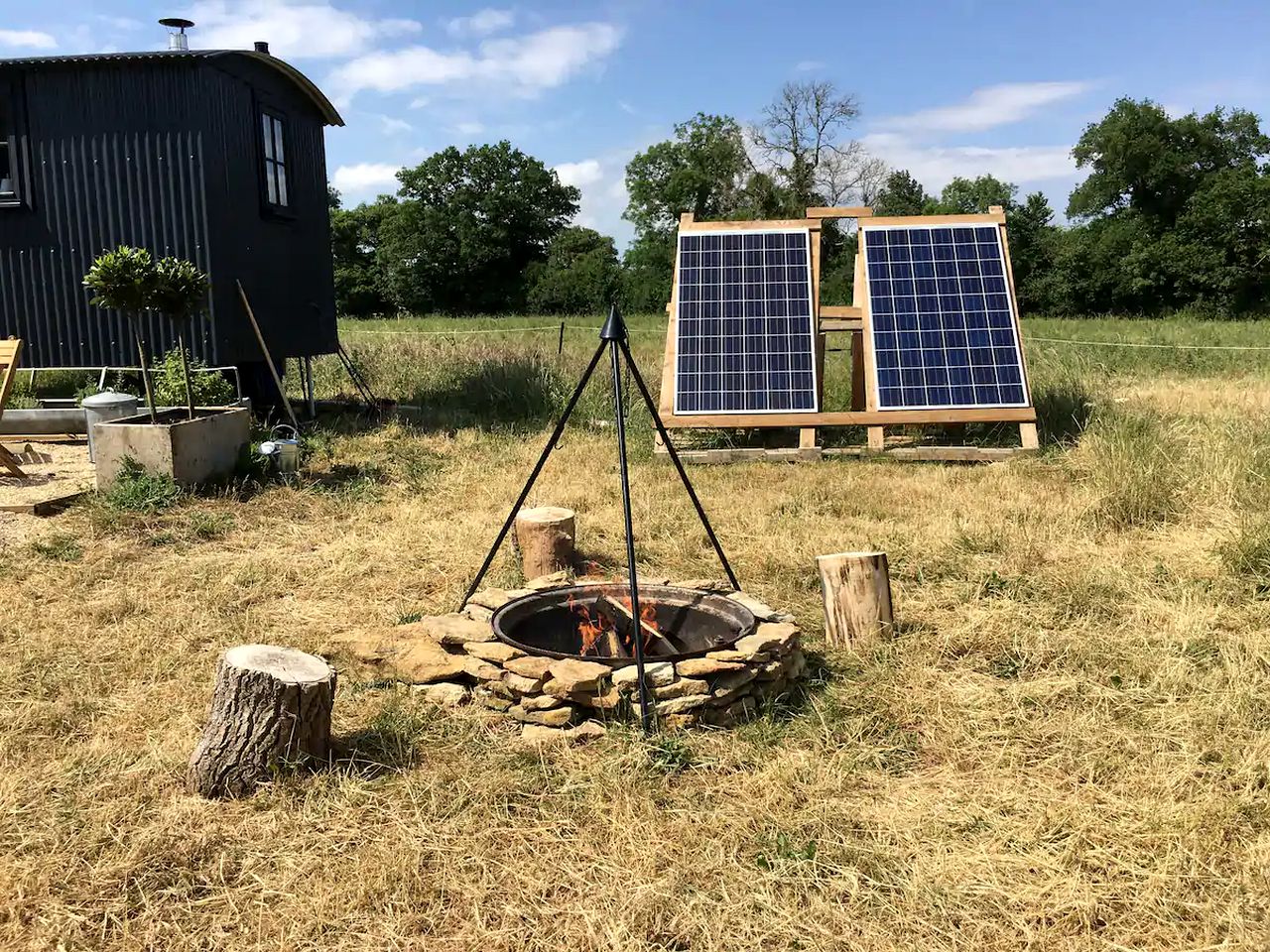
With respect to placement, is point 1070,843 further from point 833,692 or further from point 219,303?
point 219,303

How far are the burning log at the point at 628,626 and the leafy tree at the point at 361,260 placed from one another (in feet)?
177

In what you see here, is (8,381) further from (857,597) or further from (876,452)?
(876,452)

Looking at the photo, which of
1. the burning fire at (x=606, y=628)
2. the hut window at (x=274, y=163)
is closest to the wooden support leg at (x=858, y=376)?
the burning fire at (x=606, y=628)

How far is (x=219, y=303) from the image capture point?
1056cm

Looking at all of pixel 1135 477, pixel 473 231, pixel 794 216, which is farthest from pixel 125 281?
pixel 473 231

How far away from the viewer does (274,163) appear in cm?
1212

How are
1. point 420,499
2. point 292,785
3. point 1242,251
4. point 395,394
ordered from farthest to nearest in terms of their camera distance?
point 1242,251, point 395,394, point 420,499, point 292,785

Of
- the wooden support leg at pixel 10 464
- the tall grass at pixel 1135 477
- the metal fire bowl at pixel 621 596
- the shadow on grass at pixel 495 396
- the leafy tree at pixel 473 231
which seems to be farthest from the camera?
the leafy tree at pixel 473 231

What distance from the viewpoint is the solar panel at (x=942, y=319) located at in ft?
31.8

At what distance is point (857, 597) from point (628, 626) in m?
1.19

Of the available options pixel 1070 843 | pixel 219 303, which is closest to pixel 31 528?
pixel 219 303

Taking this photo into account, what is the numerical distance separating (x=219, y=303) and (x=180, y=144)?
168 centimetres

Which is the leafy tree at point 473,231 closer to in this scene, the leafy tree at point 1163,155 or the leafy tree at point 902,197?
the leafy tree at point 902,197

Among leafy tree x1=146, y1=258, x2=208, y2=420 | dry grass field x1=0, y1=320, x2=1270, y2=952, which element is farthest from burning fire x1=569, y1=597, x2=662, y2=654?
leafy tree x1=146, y1=258, x2=208, y2=420
